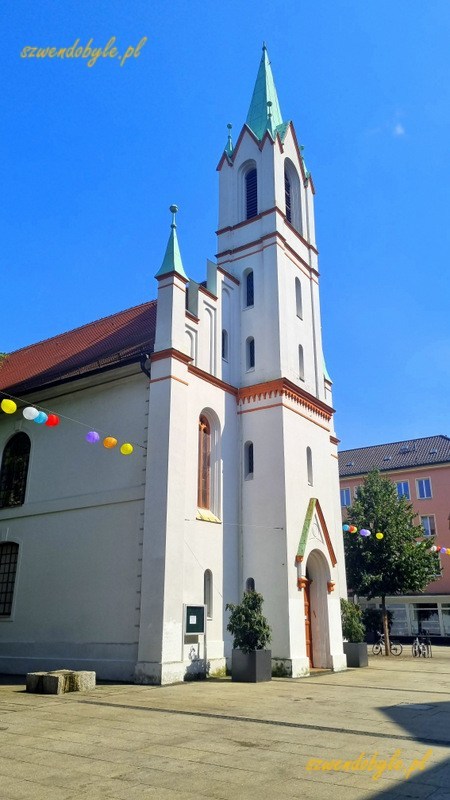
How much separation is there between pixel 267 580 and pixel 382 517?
14.8 metres

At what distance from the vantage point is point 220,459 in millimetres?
20938

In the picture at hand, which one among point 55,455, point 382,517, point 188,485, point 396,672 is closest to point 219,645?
point 188,485

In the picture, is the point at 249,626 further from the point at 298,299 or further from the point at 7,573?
the point at 298,299

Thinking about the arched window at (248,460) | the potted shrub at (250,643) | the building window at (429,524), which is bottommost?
the potted shrub at (250,643)

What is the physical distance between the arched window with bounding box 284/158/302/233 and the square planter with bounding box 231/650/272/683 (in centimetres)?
1819

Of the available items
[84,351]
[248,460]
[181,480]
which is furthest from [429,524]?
[181,480]

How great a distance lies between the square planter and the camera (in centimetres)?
1686

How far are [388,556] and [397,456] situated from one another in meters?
24.1

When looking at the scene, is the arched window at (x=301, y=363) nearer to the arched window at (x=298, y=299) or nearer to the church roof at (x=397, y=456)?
the arched window at (x=298, y=299)

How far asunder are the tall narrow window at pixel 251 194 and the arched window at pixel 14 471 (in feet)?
43.4

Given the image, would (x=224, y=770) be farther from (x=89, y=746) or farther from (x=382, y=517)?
(x=382, y=517)

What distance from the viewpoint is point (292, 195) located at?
1101 inches

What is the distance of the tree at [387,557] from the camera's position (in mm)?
31781

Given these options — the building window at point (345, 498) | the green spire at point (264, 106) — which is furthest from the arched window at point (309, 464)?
the building window at point (345, 498)
